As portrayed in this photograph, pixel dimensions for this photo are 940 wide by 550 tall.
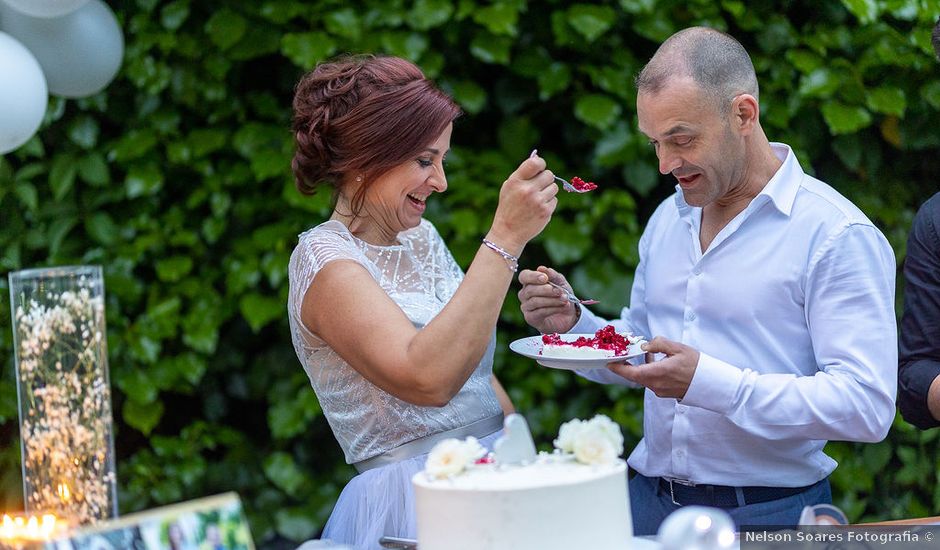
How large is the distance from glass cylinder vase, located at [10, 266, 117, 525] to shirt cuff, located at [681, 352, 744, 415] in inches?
41.2

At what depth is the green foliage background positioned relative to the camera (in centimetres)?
367

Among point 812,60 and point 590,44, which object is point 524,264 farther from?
point 812,60

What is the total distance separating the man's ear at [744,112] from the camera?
7.18 feet

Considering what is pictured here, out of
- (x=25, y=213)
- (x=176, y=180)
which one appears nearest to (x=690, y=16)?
(x=176, y=180)

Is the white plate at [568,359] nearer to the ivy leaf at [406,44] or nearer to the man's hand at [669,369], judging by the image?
the man's hand at [669,369]

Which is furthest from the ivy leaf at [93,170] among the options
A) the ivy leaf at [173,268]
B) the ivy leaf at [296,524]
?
the ivy leaf at [296,524]

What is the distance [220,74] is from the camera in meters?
3.79

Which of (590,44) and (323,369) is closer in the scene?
(323,369)

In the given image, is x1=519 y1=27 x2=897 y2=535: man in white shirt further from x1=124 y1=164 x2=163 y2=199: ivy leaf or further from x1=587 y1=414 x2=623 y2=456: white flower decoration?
x1=124 y1=164 x2=163 y2=199: ivy leaf

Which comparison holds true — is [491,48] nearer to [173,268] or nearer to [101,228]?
[173,268]

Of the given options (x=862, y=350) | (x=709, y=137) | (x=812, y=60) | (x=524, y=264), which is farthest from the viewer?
(x=524, y=264)

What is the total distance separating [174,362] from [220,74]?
103cm

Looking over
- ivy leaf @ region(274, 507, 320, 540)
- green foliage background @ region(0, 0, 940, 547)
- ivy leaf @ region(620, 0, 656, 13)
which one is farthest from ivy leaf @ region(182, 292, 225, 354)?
ivy leaf @ region(620, 0, 656, 13)

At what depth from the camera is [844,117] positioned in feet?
11.8
